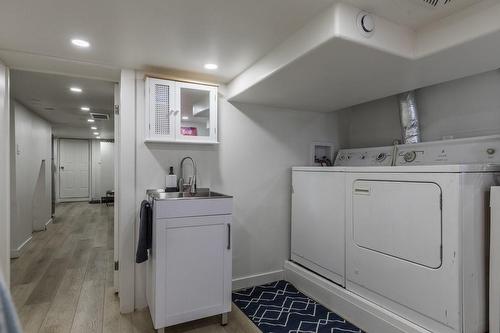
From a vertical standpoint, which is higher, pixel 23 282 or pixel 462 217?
pixel 462 217

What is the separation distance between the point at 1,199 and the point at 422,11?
10.8ft

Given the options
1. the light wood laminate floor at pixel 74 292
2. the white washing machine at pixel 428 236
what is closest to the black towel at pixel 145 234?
the light wood laminate floor at pixel 74 292

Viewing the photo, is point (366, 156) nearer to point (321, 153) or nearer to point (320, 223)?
point (321, 153)

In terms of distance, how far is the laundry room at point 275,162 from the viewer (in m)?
1.56

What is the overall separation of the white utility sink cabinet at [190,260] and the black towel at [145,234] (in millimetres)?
79

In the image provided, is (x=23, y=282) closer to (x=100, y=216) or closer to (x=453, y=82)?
(x=100, y=216)

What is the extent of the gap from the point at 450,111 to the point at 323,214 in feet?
4.73

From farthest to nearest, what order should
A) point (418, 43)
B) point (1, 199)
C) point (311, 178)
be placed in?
1. point (311, 178)
2. point (1, 199)
3. point (418, 43)

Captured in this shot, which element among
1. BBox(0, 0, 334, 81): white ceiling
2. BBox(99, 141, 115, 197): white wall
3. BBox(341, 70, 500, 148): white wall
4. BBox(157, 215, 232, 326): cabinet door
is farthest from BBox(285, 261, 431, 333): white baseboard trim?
BBox(99, 141, 115, 197): white wall

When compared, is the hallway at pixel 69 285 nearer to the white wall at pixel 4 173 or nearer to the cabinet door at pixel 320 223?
the white wall at pixel 4 173

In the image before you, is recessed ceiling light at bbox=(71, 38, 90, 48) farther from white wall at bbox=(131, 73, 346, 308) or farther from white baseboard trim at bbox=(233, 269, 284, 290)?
white baseboard trim at bbox=(233, 269, 284, 290)

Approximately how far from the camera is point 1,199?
225cm

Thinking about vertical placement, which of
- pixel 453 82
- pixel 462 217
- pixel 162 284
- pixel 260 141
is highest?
pixel 453 82

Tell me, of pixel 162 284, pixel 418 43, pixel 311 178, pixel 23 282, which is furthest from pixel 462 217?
pixel 23 282
